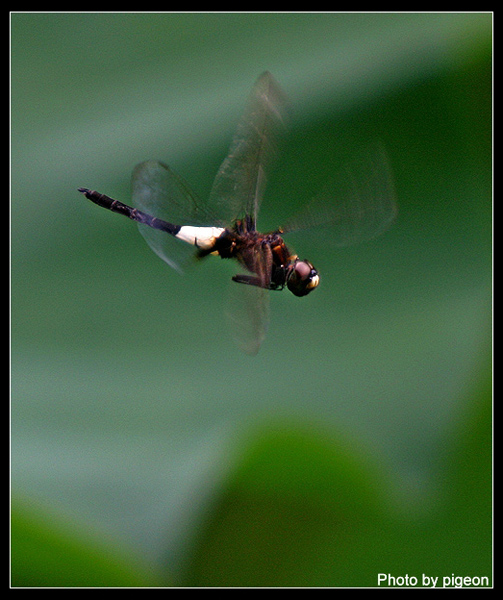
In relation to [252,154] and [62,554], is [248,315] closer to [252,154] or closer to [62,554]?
[252,154]

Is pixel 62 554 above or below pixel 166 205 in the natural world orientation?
below

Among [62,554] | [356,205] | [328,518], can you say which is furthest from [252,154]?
[62,554]

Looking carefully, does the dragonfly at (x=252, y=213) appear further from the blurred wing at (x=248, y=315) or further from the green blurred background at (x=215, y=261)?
the green blurred background at (x=215, y=261)

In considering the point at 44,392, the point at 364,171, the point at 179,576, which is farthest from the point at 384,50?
the point at 179,576

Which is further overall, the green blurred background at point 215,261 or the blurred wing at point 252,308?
the green blurred background at point 215,261

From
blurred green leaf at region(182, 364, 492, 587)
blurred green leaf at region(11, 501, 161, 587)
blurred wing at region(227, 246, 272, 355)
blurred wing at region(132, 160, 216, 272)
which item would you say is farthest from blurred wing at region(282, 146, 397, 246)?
blurred green leaf at region(11, 501, 161, 587)

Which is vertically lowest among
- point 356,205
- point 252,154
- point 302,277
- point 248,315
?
point 248,315

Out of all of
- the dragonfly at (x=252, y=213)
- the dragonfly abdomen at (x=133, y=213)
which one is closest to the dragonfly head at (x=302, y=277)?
the dragonfly at (x=252, y=213)

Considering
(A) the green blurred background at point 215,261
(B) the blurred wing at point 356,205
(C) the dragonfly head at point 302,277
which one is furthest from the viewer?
(A) the green blurred background at point 215,261

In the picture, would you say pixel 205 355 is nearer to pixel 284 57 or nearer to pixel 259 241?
pixel 259 241
